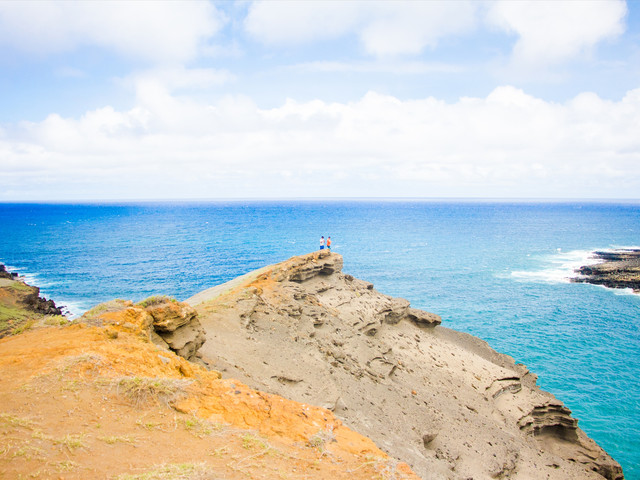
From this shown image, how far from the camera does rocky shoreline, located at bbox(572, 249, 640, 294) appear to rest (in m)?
61.5

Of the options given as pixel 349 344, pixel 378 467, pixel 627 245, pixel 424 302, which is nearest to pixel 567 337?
pixel 424 302

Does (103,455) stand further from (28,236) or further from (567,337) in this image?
(28,236)

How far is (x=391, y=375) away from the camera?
82.1 ft

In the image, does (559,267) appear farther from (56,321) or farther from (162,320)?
(56,321)

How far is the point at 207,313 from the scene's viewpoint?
23.8 metres

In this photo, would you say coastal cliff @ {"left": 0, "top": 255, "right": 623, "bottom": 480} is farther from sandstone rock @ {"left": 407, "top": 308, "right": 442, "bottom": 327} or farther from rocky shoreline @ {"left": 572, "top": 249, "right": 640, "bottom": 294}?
rocky shoreline @ {"left": 572, "top": 249, "right": 640, "bottom": 294}

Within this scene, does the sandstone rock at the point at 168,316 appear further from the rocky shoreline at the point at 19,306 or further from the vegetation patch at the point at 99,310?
the rocky shoreline at the point at 19,306

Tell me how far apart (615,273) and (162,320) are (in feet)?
250

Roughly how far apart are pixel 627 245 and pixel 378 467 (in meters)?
121

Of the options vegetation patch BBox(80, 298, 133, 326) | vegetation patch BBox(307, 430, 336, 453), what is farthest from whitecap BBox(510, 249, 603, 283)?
vegetation patch BBox(80, 298, 133, 326)

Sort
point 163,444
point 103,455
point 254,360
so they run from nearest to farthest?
point 103,455, point 163,444, point 254,360

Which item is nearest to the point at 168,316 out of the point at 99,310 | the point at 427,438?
the point at 99,310

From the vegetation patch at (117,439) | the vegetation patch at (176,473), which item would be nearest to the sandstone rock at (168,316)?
the vegetation patch at (117,439)

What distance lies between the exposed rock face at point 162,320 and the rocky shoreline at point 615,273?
66.4 meters
